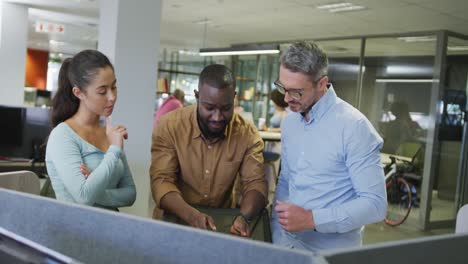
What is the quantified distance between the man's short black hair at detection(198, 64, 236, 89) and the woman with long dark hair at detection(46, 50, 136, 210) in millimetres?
342

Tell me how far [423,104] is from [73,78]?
681 cm

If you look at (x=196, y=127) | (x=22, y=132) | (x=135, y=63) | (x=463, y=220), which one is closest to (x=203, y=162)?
(x=196, y=127)

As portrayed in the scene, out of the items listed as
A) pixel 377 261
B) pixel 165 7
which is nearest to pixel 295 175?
pixel 377 261

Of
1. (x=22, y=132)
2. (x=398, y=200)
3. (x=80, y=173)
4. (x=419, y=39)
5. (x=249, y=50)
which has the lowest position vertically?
(x=398, y=200)

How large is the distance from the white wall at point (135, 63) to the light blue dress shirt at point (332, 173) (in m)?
2.76

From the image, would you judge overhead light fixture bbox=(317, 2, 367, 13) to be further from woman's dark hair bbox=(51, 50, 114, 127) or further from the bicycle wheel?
woman's dark hair bbox=(51, 50, 114, 127)

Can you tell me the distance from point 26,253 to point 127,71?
12.2 feet

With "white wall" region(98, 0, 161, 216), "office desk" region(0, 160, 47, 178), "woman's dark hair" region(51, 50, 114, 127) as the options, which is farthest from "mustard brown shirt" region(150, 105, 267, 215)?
"office desk" region(0, 160, 47, 178)

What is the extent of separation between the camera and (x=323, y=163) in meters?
1.60

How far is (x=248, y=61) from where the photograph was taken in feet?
38.7

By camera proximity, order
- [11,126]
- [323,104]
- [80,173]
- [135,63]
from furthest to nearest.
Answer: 1. [11,126]
2. [135,63]
3. [323,104]
4. [80,173]

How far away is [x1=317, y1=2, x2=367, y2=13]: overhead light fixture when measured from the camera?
611 cm

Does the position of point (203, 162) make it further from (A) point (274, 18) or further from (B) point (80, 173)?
(A) point (274, 18)

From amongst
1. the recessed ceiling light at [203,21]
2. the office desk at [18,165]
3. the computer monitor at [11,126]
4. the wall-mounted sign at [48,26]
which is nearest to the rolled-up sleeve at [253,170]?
the office desk at [18,165]
